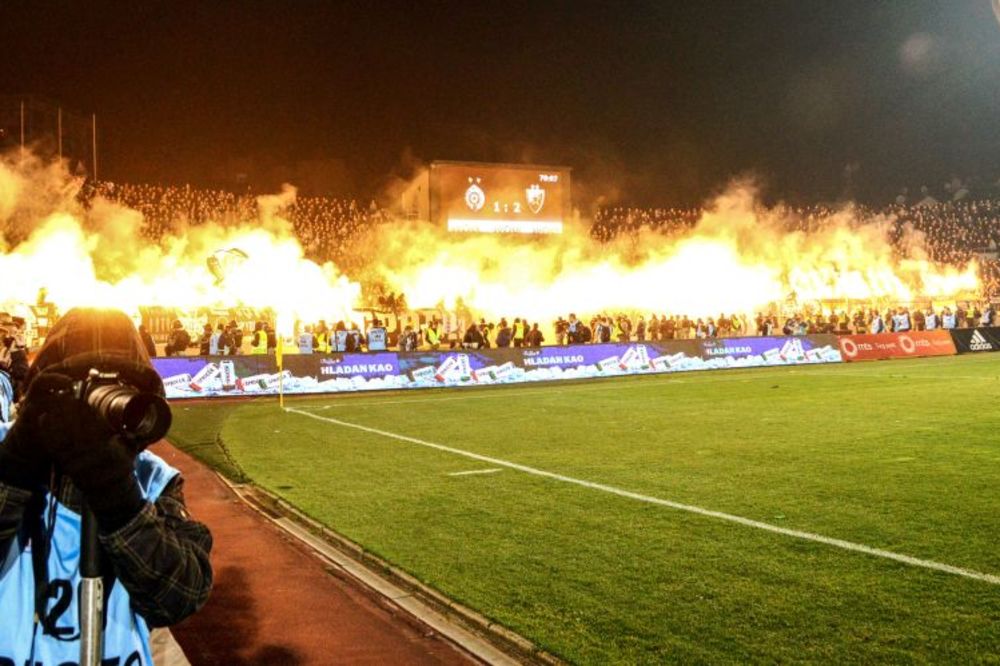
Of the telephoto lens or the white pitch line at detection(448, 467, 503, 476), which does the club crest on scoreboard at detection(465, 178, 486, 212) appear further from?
the telephoto lens

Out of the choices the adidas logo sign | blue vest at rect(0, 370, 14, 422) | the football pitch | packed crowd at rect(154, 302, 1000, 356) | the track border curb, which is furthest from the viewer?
the adidas logo sign

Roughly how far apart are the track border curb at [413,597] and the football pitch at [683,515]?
0.12 m

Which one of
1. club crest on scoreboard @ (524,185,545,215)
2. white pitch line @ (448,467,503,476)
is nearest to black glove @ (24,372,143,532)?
white pitch line @ (448,467,503,476)

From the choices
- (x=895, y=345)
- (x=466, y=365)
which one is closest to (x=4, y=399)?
(x=466, y=365)

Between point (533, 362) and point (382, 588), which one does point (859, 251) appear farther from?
point (382, 588)

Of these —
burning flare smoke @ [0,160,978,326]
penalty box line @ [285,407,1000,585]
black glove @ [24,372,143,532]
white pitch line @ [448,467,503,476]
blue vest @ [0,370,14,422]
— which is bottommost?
white pitch line @ [448,467,503,476]

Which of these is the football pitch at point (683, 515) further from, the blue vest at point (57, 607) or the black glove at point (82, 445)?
the black glove at point (82, 445)

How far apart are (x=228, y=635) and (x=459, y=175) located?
51237 millimetres

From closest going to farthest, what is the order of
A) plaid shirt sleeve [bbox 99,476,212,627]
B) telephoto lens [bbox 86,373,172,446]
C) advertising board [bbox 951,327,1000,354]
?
telephoto lens [bbox 86,373,172,446] → plaid shirt sleeve [bbox 99,476,212,627] → advertising board [bbox 951,327,1000,354]

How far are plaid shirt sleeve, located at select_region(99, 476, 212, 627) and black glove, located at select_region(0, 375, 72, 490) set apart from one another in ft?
0.66

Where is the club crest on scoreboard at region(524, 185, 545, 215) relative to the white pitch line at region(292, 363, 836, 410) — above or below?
above

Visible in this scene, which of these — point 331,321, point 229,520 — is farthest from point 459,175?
point 229,520

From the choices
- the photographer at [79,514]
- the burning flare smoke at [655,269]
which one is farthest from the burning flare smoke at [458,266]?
the photographer at [79,514]

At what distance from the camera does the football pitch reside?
15.1 ft
